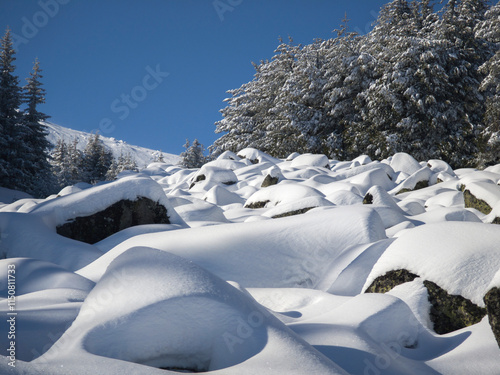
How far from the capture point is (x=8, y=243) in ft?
14.6

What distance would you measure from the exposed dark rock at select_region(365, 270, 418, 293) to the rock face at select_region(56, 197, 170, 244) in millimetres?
3428

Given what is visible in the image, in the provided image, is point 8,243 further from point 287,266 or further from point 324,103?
point 324,103

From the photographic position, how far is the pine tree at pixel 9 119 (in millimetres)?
18438

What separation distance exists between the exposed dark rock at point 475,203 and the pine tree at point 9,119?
760 inches

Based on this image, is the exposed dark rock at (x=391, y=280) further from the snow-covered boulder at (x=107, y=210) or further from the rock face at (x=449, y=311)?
the snow-covered boulder at (x=107, y=210)

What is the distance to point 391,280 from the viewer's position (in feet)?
8.48

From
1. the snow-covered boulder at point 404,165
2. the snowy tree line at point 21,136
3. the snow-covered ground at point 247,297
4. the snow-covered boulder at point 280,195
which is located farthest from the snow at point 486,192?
the snowy tree line at point 21,136

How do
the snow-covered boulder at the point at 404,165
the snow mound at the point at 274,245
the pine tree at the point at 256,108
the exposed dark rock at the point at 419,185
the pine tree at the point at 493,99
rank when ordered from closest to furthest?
the snow mound at the point at 274,245, the exposed dark rock at the point at 419,185, the snow-covered boulder at the point at 404,165, the pine tree at the point at 493,99, the pine tree at the point at 256,108

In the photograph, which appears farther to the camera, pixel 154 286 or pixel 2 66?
pixel 2 66

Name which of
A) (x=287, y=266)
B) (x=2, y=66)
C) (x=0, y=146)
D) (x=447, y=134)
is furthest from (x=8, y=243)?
(x=447, y=134)

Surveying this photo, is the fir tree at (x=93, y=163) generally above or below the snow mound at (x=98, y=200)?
above

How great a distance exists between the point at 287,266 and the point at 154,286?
196 centimetres

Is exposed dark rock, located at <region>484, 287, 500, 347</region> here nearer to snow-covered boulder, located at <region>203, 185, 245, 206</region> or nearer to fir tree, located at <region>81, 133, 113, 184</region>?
snow-covered boulder, located at <region>203, 185, 245, 206</region>

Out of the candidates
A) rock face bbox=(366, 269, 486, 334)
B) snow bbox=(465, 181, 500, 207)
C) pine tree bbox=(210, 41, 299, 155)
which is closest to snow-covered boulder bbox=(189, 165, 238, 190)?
snow bbox=(465, 181, 500, 207)
